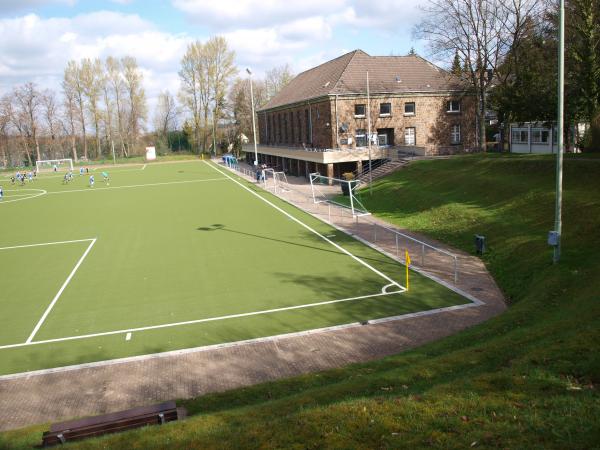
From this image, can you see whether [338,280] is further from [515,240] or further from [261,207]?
[261,207]

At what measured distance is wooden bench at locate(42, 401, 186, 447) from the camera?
831 centimetres

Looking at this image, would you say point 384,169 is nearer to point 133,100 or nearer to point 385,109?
point 385,109

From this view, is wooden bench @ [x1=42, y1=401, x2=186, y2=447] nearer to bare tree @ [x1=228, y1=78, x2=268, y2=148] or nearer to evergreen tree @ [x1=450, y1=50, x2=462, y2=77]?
evergreen tree @ [x1=450, y1=50, x2=462, y2=77]

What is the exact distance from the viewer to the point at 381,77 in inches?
1987

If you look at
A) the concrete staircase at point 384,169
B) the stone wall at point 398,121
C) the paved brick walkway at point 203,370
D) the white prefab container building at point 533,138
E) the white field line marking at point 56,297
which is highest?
the stone wall at point 398,121

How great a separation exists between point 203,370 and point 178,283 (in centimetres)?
738

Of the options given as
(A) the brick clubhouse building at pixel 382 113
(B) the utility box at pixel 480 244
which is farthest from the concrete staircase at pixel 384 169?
(B) the utility box at pixel 480 244

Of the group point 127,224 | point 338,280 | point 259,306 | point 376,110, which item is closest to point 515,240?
point 338,280

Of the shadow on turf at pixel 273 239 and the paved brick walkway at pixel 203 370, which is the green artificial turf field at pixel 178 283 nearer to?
the shadow on turf at pixel 273 239

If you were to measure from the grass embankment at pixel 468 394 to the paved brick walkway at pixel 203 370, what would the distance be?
3.23 feet

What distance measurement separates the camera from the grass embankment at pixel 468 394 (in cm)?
645

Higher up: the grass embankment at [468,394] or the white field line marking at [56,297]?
the grass embankment at [468,394]

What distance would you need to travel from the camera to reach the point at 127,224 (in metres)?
31.6

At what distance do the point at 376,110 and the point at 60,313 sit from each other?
37.9 meters
